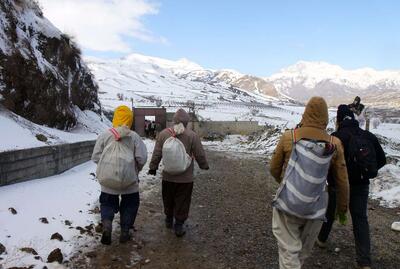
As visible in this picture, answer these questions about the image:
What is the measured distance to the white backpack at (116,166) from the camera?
584 centimetres

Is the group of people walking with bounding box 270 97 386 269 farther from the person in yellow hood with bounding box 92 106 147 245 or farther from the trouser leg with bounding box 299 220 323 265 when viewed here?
the person in yellow hood with bounding box 92 106 147 245

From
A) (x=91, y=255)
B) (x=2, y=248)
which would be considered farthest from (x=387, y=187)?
(x=2, y=248)

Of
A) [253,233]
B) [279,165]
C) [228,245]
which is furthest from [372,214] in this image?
[279,165]

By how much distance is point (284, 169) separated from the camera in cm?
457

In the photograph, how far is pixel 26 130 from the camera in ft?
34.2

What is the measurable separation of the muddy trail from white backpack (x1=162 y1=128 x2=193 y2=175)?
3.36 feet

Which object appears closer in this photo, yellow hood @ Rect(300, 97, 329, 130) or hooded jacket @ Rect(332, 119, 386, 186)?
yellow hood @ Rect(300, 97, 329, 130)

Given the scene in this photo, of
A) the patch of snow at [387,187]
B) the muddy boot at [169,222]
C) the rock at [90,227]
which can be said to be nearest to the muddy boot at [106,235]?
the rock at [90,227]

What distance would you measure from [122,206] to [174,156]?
39.1 inches

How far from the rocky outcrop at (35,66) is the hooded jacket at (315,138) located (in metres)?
9.36

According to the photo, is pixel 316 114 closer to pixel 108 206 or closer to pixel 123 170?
pixel 123 170

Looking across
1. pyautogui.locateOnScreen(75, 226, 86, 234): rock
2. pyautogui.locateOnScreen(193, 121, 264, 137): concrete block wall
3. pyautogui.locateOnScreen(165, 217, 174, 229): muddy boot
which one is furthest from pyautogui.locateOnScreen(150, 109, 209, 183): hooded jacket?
pyautogui.locateOnScreen(193, 121, 264, 137): concrete block wall

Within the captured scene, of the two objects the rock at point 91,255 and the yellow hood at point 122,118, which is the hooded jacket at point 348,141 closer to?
the yellow hood at point 122,118

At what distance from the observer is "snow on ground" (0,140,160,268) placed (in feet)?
17.3
